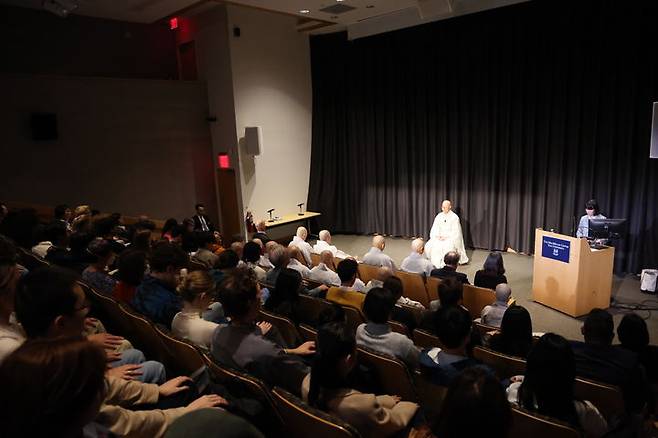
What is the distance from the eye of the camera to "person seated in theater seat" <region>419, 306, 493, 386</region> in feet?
8.10

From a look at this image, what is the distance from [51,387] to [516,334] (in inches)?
106

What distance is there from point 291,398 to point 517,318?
176 cm

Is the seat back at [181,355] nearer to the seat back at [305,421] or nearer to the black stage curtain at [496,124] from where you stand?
the seat back at [305,421]

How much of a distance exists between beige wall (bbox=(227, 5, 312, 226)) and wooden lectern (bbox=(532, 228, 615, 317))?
561cm

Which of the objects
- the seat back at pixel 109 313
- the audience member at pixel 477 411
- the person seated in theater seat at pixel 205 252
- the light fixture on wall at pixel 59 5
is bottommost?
the person seated in theater seat at pixel 205 252

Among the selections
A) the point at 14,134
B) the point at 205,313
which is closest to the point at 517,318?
the point at 205,313

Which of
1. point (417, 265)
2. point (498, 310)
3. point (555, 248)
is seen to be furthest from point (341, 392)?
point (555, 248)

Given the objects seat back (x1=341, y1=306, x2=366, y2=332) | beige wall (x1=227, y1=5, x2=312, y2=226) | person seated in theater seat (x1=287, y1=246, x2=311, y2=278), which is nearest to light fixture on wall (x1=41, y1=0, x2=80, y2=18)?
beige wall (x1=227, y1=5, x2=312, y2=226)

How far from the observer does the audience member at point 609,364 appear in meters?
2.48

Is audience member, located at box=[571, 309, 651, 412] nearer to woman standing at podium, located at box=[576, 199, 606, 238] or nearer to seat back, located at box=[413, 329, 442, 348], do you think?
seat back, located at box=[413, 329, 442, 348]

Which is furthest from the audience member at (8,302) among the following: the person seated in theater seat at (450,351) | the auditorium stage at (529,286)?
the auditorium stage at (529,286)

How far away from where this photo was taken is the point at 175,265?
10.2 ft

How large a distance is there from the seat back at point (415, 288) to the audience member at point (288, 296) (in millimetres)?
1761

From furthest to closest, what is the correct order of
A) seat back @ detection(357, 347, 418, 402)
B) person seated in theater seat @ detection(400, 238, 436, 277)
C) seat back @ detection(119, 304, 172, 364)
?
person seated in theater seat @ detection(400, 238, 436, 277), seat back @ detection(119, 304, 172, 364), seat back @ detection(357, 347, 418, 402)
